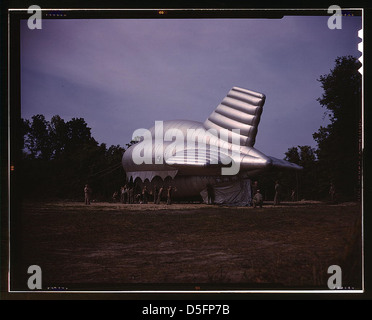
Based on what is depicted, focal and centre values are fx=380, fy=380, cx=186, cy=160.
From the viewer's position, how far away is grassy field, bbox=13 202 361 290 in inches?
158

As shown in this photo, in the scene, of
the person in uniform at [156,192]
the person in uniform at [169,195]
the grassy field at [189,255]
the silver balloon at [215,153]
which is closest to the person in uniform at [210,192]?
the silver balloon at [215,153]

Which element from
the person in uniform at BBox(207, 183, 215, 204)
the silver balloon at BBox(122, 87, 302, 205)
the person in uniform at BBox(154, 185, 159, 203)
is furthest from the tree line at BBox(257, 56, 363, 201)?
the person in uniform at BBox(154, 185, 159, 203)

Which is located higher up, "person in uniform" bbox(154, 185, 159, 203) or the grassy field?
"person in uniform" bbox(154, 185, 159, 203)

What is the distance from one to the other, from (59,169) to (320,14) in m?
5.86

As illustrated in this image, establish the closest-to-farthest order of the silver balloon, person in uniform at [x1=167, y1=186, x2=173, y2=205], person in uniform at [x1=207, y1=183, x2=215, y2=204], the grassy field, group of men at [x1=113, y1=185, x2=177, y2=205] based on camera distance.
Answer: the grassy field
the silver balloon
person in uniform at [x1=207, y1=183, x2=215, y2=204]
person in uniform at [x1=167, y1=186, x2=173, y2=205]
group of men at [x1=113, y1=185, x2=177, y2=205]

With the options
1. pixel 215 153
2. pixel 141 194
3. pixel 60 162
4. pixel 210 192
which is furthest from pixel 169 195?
pixel 60 162

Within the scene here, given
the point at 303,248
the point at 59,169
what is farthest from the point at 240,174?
the point at 303,248

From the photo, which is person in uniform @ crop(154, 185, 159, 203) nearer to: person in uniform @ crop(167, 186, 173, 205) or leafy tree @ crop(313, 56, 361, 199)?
person in uniform @ crop(167, 186, 173, 205)

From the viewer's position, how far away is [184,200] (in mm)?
16312

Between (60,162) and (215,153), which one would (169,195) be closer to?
(215,153)

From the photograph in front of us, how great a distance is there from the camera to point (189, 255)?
546 centimetres

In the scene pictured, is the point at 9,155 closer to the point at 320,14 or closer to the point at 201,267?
the point at 201,267

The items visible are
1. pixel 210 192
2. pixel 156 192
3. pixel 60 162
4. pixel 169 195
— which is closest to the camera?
pixel 60 162

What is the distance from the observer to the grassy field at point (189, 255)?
4.00 meters
